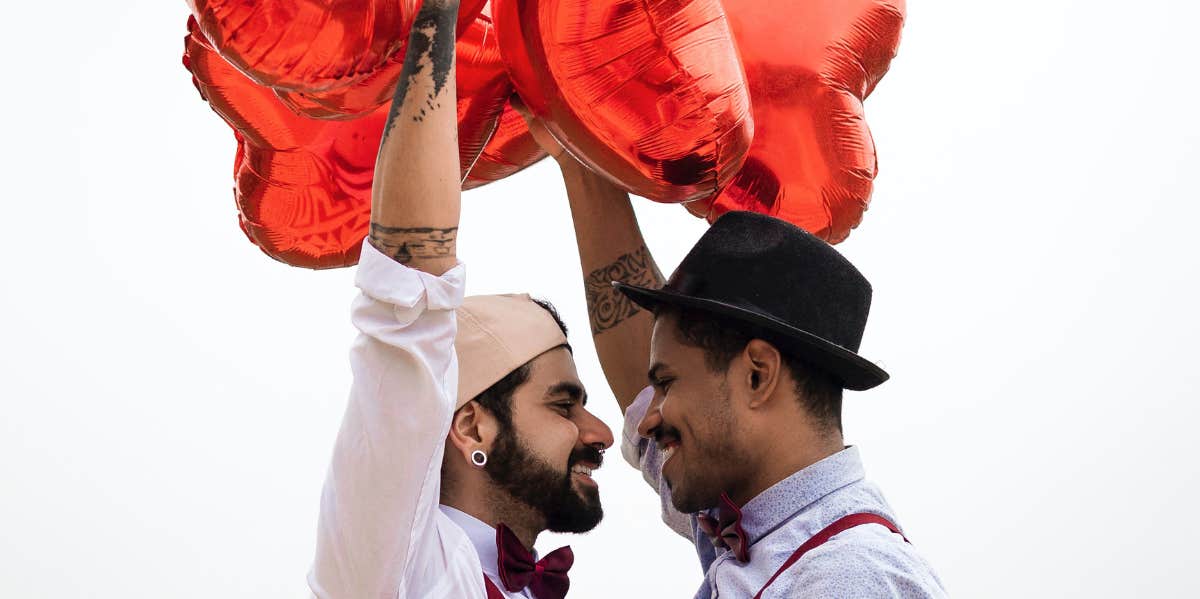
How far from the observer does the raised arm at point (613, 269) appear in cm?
170

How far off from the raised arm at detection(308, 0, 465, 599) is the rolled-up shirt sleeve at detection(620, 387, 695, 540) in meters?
0.46

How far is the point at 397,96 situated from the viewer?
1.08m

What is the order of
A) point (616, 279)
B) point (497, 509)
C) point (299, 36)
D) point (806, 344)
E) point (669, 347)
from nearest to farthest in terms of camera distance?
1. point (299, 36)
2. point (806, 344)
3. point (669, 347)
4. point (497, 509)
5. point (616, 279)

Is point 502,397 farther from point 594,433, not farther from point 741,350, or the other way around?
point 741,350

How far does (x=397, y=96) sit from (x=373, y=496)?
394 mm

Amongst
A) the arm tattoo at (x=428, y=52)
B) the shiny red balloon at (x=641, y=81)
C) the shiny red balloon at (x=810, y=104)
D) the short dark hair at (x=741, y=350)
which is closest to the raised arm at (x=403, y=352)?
the arm tattoo at (x=428, y=52)

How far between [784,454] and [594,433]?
33 cm

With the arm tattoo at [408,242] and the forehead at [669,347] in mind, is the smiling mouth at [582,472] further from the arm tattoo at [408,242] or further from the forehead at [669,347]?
the arm tattoo at [408,242]

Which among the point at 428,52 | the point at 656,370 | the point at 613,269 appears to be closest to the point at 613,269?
the point at 613,269

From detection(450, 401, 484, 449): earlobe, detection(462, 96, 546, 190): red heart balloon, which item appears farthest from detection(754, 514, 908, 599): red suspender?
detection(462, 96, 546, 190): red heart balloon

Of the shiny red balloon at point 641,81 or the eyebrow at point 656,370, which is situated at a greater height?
the shiny red balloon at point 641,81

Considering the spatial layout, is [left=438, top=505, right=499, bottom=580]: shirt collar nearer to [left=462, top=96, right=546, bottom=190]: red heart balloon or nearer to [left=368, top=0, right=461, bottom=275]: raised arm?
[left=462, top=96, right=546, bottom=190]: red heart balloon

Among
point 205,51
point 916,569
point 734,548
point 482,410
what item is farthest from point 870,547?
point 205,51

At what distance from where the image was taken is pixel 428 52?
1.08 meters
